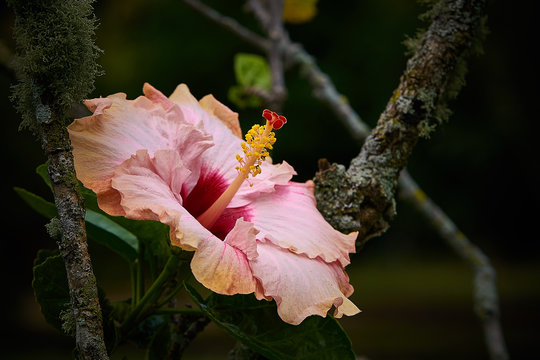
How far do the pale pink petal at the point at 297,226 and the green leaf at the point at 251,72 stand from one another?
3.29 feet

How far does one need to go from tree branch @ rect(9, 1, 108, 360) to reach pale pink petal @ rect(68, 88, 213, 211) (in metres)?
0.02

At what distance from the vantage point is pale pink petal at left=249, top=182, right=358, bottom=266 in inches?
25.2

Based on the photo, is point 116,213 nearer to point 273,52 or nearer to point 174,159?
point 174,159

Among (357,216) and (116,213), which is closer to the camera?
(116,213)

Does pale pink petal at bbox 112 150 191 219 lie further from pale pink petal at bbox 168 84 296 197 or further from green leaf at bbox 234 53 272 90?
green leaf at bbox 234 53 272 90

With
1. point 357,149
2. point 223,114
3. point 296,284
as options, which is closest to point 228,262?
point 296,284

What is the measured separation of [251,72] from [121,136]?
1.13 metres

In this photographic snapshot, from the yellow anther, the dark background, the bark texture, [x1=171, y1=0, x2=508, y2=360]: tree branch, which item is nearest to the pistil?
the yellow anther

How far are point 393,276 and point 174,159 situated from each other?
877 centimetres

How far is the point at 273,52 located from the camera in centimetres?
180

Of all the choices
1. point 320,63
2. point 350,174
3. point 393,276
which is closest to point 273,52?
point 350,174

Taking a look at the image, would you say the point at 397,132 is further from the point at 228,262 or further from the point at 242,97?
the point at 242,97

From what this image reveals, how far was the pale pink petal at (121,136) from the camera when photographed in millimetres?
593

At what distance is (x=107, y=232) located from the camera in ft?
2.54
